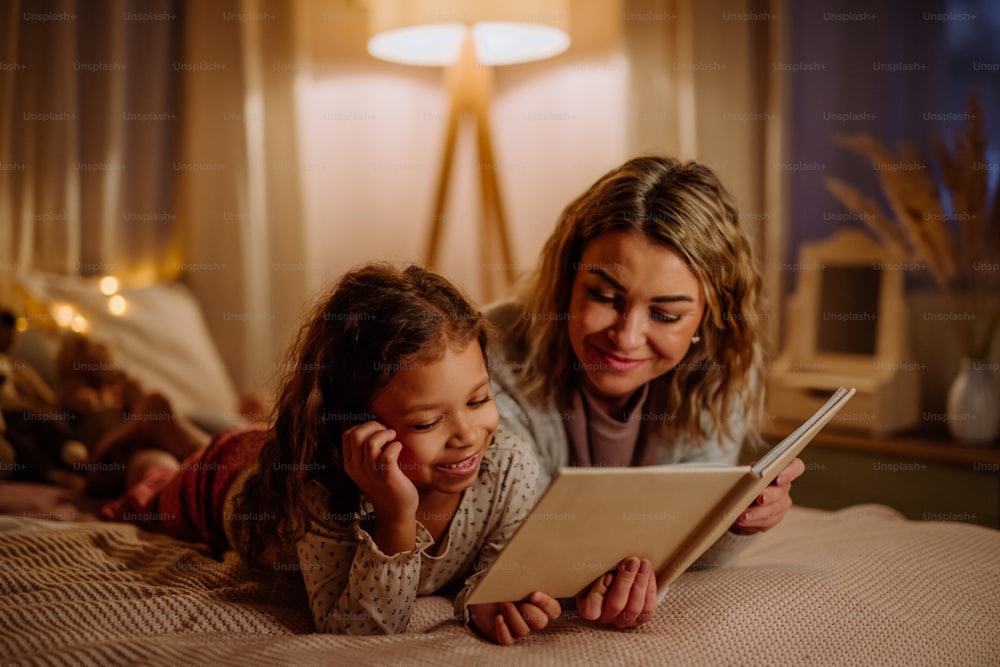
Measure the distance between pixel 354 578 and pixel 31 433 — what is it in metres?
1.12

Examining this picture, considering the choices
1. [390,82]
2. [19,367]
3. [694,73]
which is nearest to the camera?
[19,367]

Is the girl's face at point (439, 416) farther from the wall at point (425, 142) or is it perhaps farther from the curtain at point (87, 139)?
the wall at point (425, 142)

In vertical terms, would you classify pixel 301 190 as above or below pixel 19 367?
above

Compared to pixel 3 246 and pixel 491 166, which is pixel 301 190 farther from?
pixel 3 246

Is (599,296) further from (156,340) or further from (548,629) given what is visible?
(156,340)

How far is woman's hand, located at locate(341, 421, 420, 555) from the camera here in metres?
1.06

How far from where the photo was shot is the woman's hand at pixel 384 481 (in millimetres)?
1057

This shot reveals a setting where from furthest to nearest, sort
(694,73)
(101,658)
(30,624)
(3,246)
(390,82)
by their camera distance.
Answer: (390,82) < (694,73) < (3,246) < (30,624) < (101,658)

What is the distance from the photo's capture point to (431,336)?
3.72ft

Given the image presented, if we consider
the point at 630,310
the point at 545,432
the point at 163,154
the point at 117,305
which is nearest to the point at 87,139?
the point at 163,154

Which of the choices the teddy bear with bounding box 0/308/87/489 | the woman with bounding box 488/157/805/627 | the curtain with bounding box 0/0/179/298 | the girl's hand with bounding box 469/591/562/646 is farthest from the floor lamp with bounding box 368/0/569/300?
the girl's hand with bounding box 469/591/562/646

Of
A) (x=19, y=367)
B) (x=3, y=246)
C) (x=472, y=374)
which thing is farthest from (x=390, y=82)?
(x=472, y=374)

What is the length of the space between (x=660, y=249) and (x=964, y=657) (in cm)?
67

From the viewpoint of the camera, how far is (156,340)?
94.0 inches
